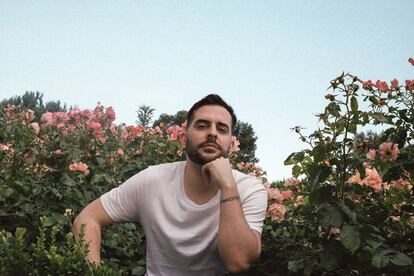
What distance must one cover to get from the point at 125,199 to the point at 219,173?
591mm

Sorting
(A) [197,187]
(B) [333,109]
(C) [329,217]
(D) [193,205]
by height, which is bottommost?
(C) [329,217]

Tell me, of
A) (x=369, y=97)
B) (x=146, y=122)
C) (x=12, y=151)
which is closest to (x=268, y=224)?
(x=369, y=97)

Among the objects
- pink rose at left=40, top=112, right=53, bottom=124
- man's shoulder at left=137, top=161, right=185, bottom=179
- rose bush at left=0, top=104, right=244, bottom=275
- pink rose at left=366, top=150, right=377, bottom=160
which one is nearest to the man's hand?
man's shoulder at left=137, top=161, right=185, bottom=179

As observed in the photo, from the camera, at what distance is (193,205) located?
2.51 metres

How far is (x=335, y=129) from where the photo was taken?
2805 millimetres

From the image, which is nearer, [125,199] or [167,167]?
[125,199]

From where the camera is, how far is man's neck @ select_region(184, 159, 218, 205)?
258 cm

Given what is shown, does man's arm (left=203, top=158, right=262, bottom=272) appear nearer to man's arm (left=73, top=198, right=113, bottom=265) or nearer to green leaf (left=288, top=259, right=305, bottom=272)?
green leaf (left=288, top=259, right=305, bottom=272)

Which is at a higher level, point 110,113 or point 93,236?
point 110,113

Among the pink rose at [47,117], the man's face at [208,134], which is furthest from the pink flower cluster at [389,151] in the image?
the pink rose at [47,117]

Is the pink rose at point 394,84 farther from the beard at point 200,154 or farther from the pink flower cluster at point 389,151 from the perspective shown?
the beard at point 200,154

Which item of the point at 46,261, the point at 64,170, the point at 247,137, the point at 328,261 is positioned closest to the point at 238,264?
the point at 328,261

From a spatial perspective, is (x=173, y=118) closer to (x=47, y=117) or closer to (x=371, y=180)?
(x=47, y=117)

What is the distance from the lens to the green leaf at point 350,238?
235 centimetres
